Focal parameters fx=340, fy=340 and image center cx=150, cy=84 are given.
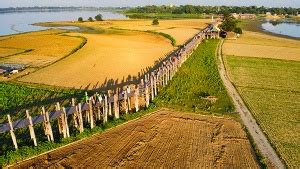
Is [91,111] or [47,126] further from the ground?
[91,111]

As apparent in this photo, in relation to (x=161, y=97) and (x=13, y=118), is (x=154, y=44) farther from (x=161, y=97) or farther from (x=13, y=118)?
(x=13, y=118)

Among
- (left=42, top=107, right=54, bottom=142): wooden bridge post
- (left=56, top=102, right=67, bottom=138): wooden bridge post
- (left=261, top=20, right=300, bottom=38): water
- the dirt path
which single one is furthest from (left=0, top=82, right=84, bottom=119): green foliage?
(left=261, top=20, right=300, bottom=38): water

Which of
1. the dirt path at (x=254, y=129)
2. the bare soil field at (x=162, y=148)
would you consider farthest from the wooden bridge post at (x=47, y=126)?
the dirt path at (x=254, y=129)

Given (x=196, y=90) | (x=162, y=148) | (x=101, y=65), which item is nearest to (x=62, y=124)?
(x=162, y=148)

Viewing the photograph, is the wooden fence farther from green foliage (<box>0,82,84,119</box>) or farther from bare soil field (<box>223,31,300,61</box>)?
bare soil field (<box>223,31,300,61</box>)

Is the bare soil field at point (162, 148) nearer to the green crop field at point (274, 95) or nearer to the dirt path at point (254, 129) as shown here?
the dirt path at point (254, 129)

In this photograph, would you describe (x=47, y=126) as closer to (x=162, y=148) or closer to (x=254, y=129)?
(x=162, y=148)
